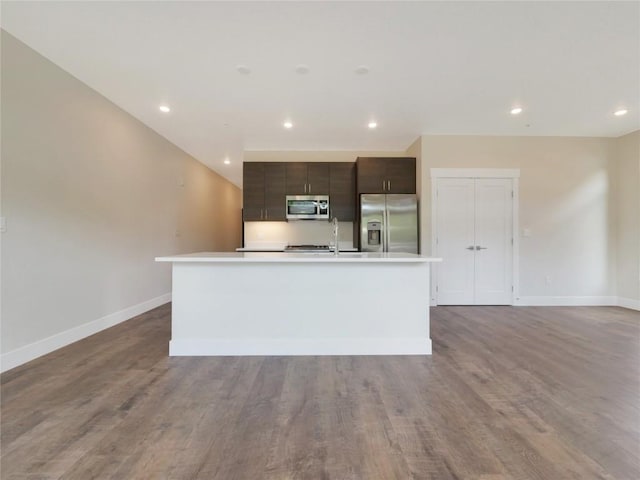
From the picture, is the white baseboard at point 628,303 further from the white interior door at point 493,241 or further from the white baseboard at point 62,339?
the white baseboard at point 62,339

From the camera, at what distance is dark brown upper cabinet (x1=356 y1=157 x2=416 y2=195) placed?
4.78m

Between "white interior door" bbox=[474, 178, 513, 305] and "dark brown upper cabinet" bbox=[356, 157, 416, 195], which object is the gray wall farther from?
"white interior door" bbox=[474, 178, 513, 305]

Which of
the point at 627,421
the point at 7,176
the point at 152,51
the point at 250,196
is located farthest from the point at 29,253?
the point at 627,421

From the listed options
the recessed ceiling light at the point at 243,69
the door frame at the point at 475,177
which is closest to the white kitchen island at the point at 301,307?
the recessed ceiling light at the point at 243,69

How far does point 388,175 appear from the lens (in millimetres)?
4793

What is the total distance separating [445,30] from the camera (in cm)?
222

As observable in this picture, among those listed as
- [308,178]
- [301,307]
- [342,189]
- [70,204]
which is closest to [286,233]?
[308,178]

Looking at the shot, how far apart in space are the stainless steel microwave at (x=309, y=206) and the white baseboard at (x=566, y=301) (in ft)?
11.4

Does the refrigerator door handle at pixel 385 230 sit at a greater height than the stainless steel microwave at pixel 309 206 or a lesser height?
lesser

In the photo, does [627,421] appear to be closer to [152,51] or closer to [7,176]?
[152,51]

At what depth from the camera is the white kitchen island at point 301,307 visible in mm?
2676

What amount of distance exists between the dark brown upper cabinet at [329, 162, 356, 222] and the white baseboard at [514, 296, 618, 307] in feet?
10.2

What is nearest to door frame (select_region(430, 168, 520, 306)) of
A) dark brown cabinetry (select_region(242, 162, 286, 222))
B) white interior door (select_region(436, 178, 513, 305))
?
white interior door (select_region(436, 178, 513, 305))

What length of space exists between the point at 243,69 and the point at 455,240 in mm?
3785
